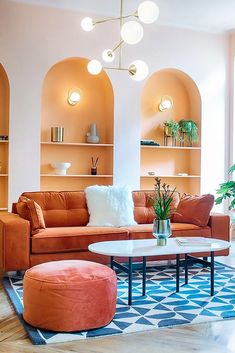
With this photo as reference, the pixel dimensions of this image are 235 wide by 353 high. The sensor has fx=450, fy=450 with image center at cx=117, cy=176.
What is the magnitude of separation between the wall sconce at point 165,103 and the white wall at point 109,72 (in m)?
0.49

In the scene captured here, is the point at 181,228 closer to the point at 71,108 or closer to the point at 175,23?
the point at 71,108

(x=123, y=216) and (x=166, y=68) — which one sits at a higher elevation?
(x=166, y=68)

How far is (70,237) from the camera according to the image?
4.46 metres

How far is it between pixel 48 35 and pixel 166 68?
1.79 m

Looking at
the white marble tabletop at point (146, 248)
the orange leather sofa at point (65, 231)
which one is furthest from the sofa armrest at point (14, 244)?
the white marble tabletop at point (146, 248)

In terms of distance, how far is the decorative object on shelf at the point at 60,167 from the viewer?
6.22 m

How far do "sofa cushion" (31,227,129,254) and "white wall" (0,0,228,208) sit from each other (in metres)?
1.59

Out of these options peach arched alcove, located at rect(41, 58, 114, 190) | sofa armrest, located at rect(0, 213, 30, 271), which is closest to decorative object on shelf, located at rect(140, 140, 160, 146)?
peach arched alcove, located at rect(41, 58, 114, 190)

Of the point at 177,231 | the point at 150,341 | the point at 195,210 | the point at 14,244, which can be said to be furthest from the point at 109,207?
the point at 150,341

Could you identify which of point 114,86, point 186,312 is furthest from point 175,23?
point 186,312

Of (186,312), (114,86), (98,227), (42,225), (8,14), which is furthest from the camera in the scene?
(114,86)

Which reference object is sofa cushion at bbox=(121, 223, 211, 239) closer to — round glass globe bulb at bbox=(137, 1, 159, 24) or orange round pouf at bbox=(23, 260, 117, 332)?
orange round pouf at bbox=(23, 260, 117, 332)

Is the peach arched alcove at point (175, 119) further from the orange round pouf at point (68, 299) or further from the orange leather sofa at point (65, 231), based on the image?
the orange round pouf at point (68, 299)

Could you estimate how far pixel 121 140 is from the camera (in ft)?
21.0
